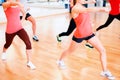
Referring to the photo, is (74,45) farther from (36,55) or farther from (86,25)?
(36,55)

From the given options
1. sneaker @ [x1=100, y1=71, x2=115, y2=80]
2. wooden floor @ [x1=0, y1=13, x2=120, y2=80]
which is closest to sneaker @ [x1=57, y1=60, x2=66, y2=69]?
wooden floor @ [x1=0, y1=13, x2=120, y2=80]

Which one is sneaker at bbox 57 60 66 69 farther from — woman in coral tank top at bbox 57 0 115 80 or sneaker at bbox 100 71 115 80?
sneaker at bbox 100 71 115 80

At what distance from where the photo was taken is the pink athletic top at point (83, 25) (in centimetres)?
302

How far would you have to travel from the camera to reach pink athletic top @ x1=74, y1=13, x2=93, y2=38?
3.02 meters

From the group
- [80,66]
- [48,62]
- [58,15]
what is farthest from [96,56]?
[58,15]

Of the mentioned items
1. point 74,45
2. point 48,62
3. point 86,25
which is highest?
point 86,25

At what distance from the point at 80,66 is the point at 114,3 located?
1586 millimetres

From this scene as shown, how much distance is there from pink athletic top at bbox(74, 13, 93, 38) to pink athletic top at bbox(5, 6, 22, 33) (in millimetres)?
1051

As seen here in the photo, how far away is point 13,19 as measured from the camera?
11.8ft

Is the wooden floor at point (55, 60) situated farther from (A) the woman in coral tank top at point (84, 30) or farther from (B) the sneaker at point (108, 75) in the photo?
(A) the woman in coral tank top at point (84, 30)

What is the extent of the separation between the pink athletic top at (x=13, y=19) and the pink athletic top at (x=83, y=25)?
1051mm

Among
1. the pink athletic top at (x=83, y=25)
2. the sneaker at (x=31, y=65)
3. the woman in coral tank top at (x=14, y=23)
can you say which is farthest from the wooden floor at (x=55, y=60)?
the pink athletic top at (x=83, y=25)

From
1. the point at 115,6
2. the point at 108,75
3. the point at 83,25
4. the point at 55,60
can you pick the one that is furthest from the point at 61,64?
the point at 115,6

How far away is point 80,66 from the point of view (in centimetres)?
387
